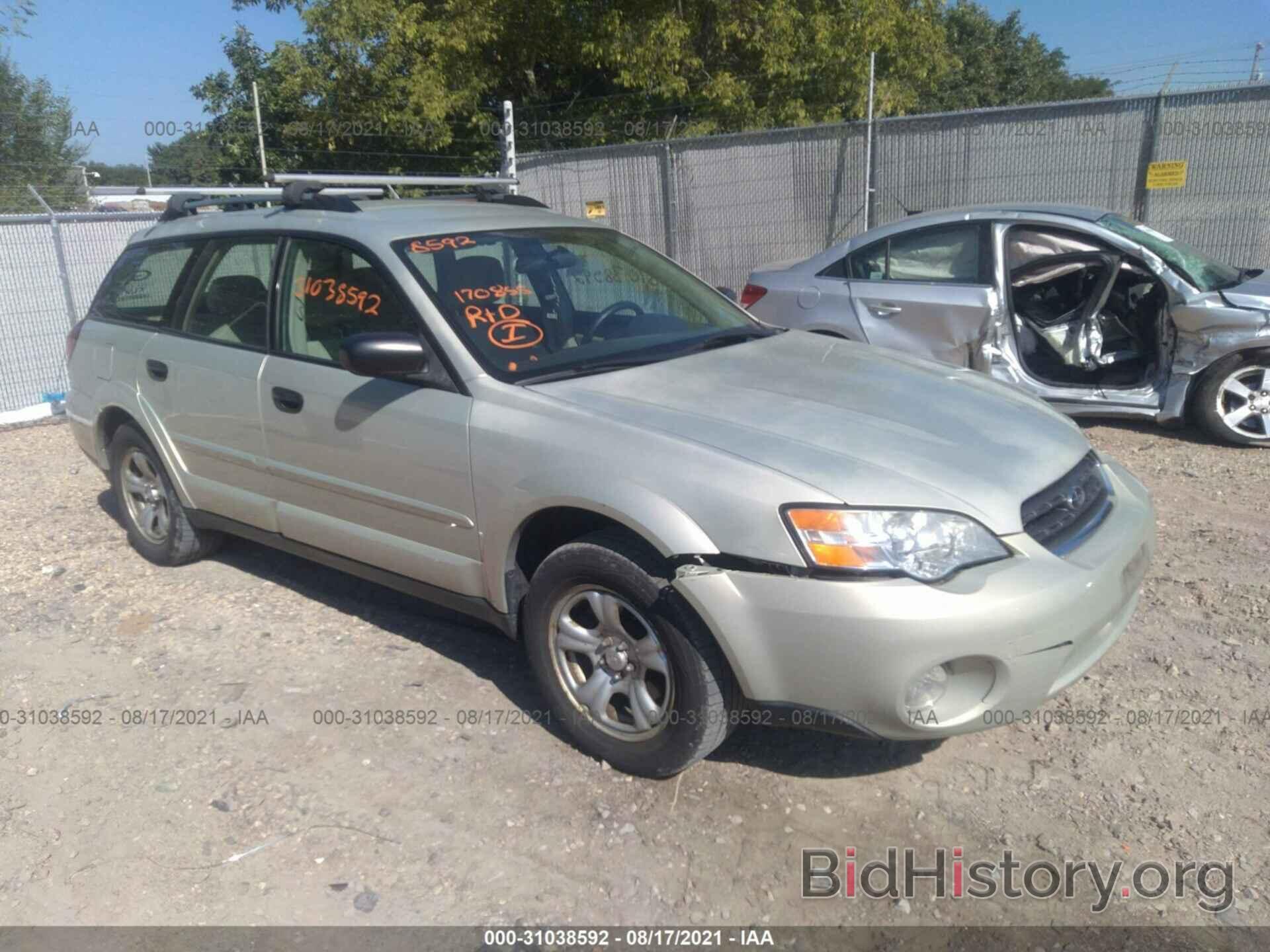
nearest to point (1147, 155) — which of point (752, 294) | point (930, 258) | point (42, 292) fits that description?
point (930, 258)

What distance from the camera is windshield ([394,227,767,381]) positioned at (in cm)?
367

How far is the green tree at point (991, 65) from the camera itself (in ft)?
119

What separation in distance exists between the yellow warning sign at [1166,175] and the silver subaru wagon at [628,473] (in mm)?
6115

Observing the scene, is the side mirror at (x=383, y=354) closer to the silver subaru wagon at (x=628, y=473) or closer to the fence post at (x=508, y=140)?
the silver subaru wagon at (x=628, y=473)

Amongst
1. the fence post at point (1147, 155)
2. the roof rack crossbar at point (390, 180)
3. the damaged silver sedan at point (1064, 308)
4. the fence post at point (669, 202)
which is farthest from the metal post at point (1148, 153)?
the roof rack crossbar at point (390, 180)

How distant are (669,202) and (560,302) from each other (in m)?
8.14

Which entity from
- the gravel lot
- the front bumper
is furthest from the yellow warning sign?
the front bumper

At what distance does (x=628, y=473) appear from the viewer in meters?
3.05

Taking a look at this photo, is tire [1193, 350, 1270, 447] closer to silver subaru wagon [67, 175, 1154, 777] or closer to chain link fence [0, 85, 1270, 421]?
chain link fence [0, 85, 1270, 421]

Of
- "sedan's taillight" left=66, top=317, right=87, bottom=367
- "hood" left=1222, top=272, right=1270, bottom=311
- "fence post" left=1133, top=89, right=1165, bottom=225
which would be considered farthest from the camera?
"fence post" left=1133, top=89, right=1165, bottom=225

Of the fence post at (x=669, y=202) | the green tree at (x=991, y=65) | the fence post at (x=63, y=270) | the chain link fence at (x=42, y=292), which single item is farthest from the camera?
the green tree at (x=991, y=65)

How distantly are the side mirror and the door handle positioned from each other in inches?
22.9

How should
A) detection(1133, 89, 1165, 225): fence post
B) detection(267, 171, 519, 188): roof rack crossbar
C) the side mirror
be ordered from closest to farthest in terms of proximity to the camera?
the side mirror < detection(267, 171, 519, 188): roof rack crossbar < detection(1133, 89, 1165, 225): fence post

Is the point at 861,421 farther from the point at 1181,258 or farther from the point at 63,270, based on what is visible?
the point at 63,270
